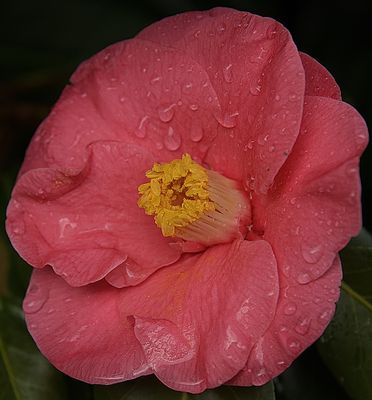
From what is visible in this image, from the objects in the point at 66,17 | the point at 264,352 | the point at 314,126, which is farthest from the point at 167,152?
the point at 66,17

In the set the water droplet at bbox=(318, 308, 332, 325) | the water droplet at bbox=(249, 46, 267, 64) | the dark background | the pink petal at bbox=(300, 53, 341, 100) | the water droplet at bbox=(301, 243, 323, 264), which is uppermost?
the water droplet at bbox=(249, 46, 267, 64)

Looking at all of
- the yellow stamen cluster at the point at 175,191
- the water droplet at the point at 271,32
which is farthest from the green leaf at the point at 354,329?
the water droplet at the point at 271,32

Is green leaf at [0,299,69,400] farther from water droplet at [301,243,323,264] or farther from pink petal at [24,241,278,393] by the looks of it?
water droplet at [301,243,323,264]

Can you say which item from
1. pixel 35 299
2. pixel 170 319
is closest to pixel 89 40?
pixel 35 299

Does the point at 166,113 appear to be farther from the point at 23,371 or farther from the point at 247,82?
the point at 23,371

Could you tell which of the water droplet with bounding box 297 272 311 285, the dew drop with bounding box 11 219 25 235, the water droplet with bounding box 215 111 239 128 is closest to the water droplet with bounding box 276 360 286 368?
the water droplet with bounding box 297 272 311 285
